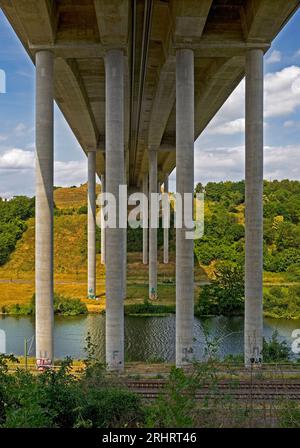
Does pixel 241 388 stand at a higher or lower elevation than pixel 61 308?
higher

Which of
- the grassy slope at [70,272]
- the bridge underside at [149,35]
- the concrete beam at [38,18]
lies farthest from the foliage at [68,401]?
the grassy slope at [70,272]

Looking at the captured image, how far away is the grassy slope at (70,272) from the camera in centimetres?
4519

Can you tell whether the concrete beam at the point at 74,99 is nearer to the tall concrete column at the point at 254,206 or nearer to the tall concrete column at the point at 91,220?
the tall concrete column at the point at 91,220

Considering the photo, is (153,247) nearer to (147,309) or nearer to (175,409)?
(147,309)

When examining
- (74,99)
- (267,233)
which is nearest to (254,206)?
(74,99)

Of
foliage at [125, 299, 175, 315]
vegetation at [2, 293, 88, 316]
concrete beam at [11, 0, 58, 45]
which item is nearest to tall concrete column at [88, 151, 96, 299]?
vegetation at [2, 293, 88, 316]

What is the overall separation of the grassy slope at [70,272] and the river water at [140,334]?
607 centimetres

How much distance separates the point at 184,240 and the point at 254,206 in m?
3.26

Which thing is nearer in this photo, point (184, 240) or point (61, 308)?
point (184, 240)

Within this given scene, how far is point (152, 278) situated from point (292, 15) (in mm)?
28972

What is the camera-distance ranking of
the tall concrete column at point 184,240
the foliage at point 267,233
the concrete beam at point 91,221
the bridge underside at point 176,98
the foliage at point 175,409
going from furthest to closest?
the foliage at point 267,233
the concrete beam at point 91,221
the tall concrete column at point 184,240
the bridge underside at point 176,98
the foliage at point 175,409

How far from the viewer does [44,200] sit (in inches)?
797

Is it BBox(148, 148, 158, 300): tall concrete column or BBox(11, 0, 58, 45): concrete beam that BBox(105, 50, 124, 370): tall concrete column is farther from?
BBox(148, 148, 158, 300): tall concrete column

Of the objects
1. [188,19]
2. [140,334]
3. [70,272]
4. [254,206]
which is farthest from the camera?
[70,272]
